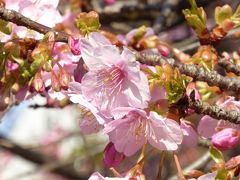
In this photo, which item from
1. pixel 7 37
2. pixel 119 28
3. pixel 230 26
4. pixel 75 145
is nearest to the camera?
pixel 7 37

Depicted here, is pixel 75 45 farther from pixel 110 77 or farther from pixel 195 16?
pixel 195 16

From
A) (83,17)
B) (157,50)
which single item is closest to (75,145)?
(157,50)

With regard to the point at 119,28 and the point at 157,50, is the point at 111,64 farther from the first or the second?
the point at 119,28

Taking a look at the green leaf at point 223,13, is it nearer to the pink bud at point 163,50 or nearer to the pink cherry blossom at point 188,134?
the pink bud at point 163,50

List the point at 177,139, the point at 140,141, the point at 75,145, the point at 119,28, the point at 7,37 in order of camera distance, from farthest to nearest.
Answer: the point at 75,145 < the point at 119,28 < the point at 7,37 < the point at 140,141 < the point at 177,139

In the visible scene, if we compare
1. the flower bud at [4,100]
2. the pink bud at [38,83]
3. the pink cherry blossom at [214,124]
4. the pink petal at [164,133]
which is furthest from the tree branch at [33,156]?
the pink petal at [164,133]

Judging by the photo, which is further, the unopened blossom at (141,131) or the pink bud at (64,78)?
the pink bud at (64,78)

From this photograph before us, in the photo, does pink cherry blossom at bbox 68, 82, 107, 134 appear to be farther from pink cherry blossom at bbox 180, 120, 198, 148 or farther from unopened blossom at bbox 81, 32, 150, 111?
pink cherry blossom at bbox 180, 120, 198, 148

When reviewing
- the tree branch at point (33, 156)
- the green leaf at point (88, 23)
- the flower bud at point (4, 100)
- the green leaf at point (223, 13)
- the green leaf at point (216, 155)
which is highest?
the green leaf at point (88, 23)
